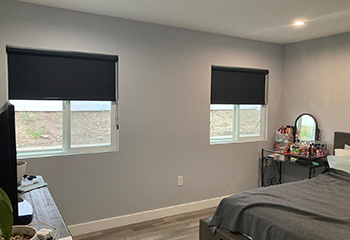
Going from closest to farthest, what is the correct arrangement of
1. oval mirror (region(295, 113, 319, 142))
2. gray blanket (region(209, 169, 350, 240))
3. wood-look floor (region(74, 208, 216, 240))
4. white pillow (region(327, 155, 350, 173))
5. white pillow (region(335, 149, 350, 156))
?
1. gray blanket (region(209, 169, 350, 240))
2. wood-look floor (region(74, 208, 216, 240))
3. white pillow (region(327, 155, 350, 173))
4. white pillow (region(335, 149, 350, 156))
5. oval mirror (region(295, 113, 319, 142))

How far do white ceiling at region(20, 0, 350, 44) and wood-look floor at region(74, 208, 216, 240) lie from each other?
95.7 inches

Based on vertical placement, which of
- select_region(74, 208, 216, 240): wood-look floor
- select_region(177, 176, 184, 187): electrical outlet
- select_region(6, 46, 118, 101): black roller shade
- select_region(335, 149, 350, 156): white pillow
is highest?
select_region(6, 46, 118, 101): black roller shade

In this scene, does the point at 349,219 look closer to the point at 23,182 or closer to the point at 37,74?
the point at 23,182

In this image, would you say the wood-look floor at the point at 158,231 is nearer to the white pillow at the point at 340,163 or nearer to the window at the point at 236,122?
the window at the point at 236,122

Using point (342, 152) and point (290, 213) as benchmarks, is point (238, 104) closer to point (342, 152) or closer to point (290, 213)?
point (342, 152)

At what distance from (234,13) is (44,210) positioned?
254 cm

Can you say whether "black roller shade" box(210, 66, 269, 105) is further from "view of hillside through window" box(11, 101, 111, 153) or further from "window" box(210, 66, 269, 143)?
"view of hillside through window" box(11, 101, 111, 153)

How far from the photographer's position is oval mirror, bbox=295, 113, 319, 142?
416 cm

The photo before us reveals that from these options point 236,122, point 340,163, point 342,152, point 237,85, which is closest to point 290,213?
point 340,163

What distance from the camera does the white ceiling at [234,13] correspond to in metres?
2.73

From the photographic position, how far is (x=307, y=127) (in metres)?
4.26

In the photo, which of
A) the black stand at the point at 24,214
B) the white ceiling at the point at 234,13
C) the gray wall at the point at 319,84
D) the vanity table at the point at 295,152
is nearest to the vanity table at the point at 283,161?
the vanity table at the point at 295,152

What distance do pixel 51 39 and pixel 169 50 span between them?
1372 millimetres

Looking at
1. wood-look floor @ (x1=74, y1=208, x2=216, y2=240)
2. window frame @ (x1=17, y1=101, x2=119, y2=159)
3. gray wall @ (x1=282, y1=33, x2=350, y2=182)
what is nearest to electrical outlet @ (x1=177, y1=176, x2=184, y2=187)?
wood-look floor @ (x1=74, y1=208, x2=216, y2=240)
